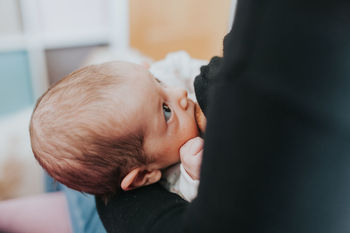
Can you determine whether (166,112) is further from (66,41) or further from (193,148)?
(66,41)

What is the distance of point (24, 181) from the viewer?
150 centimetres

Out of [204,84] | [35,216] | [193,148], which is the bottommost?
[35,216]

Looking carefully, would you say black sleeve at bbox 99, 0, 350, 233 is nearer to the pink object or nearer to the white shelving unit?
the pink object

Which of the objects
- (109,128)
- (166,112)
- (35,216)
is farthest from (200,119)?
(35,216)

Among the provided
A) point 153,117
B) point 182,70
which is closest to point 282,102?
point 153,117

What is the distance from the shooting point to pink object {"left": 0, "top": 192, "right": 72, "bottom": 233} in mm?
949

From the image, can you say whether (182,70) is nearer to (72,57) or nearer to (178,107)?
(178,107)

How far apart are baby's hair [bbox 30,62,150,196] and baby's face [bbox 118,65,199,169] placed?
0.7 inches

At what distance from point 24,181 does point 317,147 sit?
1554mm

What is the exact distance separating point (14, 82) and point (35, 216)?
3.83ft

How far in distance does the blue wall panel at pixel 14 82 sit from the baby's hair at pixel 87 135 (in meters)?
1.43

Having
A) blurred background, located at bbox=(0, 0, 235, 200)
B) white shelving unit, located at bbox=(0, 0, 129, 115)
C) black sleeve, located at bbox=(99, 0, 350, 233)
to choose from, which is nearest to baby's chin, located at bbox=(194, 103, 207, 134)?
black sleeve, located at bbox=(99, 0, 350, 233)

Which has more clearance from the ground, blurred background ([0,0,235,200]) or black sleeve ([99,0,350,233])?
black sleeve ([99,0,350,233])

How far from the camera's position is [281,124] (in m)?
0.21
